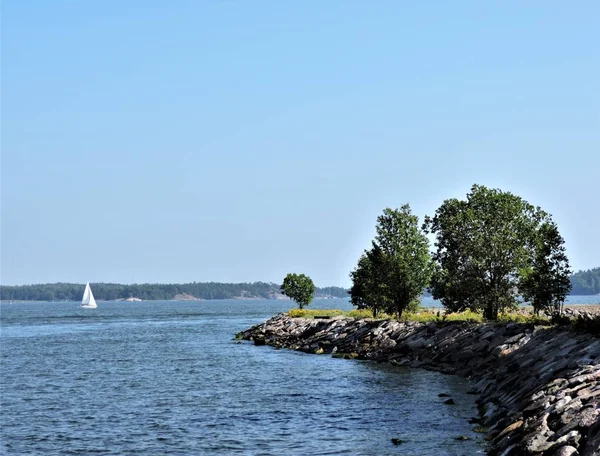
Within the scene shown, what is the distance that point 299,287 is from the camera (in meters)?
130

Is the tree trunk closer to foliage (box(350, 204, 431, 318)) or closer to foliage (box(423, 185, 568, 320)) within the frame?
foliage (box(423, 185, 568, 320))

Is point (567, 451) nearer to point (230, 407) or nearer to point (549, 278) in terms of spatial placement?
point (230, 407)

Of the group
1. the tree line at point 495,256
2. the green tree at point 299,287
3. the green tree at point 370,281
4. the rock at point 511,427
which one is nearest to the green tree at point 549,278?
the tree line at point 495,256

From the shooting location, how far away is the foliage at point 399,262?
79062 millimetres

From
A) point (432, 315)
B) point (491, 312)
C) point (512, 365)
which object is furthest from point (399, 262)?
point (512, 365)

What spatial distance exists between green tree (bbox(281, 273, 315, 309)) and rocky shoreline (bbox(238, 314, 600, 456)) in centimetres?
5040

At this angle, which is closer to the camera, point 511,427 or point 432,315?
point 511,427

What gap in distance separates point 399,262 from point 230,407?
41.0m

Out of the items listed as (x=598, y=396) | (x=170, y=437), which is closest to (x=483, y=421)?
(x=598, y=396)

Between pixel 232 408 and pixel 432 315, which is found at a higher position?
pixel 432 315

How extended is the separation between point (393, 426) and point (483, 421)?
3.83 metres

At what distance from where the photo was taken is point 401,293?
79.9 meters

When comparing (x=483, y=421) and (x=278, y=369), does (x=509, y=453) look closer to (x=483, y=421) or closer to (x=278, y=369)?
(x=483, y=421)

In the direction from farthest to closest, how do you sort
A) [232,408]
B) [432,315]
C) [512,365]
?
[432,315] < [232,408] < [512,365]
